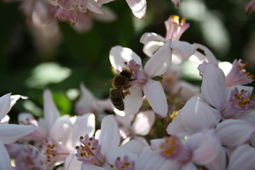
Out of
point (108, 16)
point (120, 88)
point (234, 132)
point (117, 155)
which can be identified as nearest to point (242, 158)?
point (234, 132)

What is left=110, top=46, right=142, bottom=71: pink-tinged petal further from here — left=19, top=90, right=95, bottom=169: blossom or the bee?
left=19, top=90, right=95, bottom=169: blossom

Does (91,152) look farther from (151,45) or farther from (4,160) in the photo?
(151,45)

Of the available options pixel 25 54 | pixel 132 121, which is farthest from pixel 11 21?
pixel 132 121

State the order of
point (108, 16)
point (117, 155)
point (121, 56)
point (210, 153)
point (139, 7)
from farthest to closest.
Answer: point (108, 16) → point (121, 56) → point (139, 7) → point (117, 155) → point (210, 153)

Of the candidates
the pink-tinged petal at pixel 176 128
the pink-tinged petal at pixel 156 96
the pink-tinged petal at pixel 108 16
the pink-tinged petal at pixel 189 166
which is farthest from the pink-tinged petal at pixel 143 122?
the pink-tinged petal at pixel 108 16

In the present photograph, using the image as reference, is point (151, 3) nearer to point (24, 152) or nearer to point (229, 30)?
point (229, 30)

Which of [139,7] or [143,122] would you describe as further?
[143,122]

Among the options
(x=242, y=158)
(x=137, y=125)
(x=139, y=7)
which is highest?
(x=139, y=7)

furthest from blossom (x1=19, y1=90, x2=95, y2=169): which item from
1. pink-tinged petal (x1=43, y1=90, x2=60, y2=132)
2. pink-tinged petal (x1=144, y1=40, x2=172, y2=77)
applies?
pink-tinged petal (x1=144, y1=40, x2=172, y2=77)
